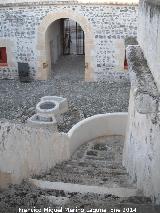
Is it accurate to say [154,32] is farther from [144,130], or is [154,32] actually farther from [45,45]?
[45,45]

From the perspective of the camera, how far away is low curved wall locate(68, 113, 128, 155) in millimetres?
9895

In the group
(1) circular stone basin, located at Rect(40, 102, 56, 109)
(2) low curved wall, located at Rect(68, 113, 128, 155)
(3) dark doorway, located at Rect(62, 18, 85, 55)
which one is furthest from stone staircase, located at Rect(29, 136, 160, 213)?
(3) dark doorway, located at Rect(62, 18, 85, 55)

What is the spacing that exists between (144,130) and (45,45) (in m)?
8.16

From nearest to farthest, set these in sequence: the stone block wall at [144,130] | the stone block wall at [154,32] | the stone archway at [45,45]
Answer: the stone block wall at [144,130] → the stone block wall at [154,32] → the stone archway at [45,45]

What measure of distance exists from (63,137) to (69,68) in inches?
254

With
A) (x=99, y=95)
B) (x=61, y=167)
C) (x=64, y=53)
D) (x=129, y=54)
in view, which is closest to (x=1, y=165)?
(x=61, y=167)

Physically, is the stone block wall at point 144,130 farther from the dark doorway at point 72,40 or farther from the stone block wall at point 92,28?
the dark doorway at point 72,40

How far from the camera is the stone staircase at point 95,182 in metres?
4.30

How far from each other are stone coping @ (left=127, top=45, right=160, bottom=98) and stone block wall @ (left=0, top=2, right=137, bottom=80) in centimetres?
517

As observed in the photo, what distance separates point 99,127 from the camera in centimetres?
1042

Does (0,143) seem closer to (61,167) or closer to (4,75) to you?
(61,167)

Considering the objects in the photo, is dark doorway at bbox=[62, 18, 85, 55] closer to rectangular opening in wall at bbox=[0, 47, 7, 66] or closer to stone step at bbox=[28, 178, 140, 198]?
rectangular opening in wall at bbox=[0, 47, 7, 66]

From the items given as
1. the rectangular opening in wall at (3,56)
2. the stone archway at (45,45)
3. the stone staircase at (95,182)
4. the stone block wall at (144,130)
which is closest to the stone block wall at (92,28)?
the stone archway at (45,45)

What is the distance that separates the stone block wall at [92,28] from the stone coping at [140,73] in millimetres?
5169
